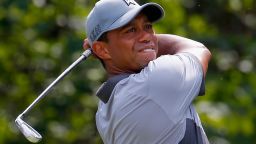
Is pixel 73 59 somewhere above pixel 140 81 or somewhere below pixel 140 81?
below

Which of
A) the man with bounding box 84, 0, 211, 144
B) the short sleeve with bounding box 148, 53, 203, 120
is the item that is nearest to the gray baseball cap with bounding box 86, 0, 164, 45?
the man with bounding box 84, 0, 211, 144

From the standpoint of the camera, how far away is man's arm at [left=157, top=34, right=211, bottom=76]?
4370mm

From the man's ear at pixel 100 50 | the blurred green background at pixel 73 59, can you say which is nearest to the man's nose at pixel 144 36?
the man's ear at pixel 100 50

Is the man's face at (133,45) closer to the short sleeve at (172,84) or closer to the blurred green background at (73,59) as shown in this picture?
the short sleeve at (172,84)

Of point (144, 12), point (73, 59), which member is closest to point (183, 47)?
point (144, 12)

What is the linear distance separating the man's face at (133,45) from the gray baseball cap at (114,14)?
0.03 m

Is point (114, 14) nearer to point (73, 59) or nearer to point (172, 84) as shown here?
point (172, 84)

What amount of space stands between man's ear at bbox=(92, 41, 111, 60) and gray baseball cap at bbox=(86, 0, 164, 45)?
2cm

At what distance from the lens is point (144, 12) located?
426 centimetres

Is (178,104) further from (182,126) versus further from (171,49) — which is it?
(171,49)

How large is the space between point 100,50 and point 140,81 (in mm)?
229

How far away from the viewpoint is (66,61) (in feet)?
31.8

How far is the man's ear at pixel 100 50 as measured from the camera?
427 centimetres

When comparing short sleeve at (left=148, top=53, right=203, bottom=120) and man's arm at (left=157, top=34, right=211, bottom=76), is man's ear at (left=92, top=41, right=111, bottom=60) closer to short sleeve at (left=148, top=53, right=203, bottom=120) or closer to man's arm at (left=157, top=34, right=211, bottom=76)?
short sleeve at (left=148, top=53, right=203, bottom=120)
